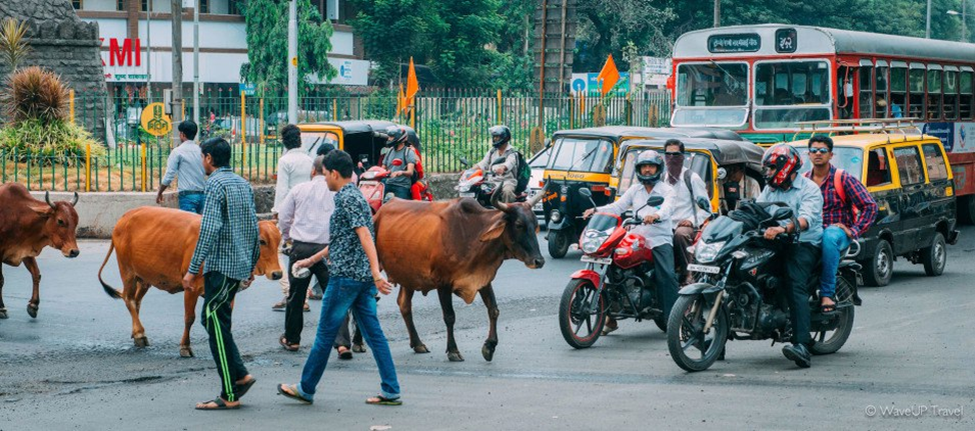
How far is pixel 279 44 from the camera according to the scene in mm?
54188

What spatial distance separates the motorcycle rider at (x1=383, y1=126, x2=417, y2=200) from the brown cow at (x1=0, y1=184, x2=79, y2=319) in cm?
424

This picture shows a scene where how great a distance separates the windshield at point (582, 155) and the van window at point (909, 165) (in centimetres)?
404

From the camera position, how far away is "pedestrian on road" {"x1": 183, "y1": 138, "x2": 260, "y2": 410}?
7914mm

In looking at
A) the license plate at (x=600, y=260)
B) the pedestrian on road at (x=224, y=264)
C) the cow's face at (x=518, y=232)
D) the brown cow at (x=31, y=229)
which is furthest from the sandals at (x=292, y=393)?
the brown cow at (x=31, y=229)

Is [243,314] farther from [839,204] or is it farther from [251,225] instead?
[839,204]

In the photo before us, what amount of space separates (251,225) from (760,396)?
11.3 feet

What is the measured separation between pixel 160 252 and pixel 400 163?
17.9ft

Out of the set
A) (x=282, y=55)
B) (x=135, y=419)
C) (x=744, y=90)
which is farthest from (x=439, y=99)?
(x=282, y=55)

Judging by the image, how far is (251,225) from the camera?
8227mm

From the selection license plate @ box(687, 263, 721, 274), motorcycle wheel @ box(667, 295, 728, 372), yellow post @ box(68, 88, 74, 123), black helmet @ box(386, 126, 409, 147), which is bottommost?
motorcycle wheel @ box(667, 295, 728, 372)

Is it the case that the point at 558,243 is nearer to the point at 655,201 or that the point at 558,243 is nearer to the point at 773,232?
the point at 655,201

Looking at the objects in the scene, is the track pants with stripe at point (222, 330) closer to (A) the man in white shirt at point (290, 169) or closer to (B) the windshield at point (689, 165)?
(A) the man in white shirt at point (290, 169)

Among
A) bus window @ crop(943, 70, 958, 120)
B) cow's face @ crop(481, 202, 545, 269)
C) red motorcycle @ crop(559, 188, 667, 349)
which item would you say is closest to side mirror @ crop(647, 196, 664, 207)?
red motorcycle @ crop(559, 188, 667, 349)

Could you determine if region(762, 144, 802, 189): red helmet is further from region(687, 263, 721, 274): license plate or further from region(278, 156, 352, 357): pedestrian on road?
region(278, 156, 352, 357): pedestrian on road
